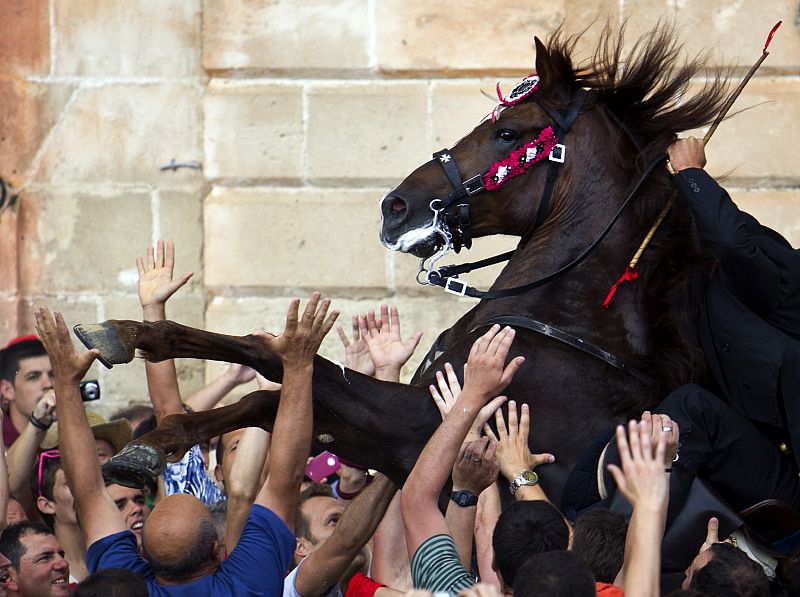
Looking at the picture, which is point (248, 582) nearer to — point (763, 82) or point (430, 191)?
point (430, 191)

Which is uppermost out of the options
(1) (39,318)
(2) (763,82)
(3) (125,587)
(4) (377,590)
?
(2) (763,82)

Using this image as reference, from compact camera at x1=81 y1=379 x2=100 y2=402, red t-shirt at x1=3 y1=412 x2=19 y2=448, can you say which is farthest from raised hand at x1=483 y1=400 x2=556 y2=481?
red t-shirt at x1=3 y1=412 x2=19 y2=448

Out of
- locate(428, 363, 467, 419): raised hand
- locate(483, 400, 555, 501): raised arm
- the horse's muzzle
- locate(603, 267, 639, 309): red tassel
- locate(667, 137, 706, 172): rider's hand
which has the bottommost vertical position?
locate(483, 400, 555, 501): raised arm

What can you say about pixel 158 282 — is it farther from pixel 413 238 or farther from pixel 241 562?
pixel 241 562

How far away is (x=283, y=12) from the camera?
685 cm

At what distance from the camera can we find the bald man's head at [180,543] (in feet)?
11.4

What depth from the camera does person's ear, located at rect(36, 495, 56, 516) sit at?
192 inches

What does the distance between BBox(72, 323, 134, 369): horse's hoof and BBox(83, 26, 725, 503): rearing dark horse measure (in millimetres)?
554

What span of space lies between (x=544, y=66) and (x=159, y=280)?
1557 mm

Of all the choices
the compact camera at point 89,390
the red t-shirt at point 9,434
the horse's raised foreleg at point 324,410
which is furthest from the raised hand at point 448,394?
the red t-shirt at point 9,434

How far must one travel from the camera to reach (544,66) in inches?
185

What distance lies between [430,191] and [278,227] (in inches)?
89.3

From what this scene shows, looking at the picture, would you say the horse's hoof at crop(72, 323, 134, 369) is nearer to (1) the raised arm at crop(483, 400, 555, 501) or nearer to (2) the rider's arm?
(1) the raised arm at crop(483, 400, 555, 501)

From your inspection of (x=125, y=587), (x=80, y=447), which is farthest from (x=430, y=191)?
(x=125, y=587)
